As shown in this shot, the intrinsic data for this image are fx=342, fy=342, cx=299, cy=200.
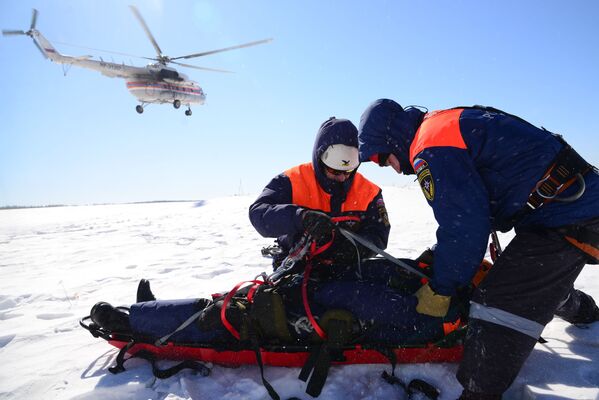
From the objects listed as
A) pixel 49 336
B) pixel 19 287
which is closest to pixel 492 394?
pixel 49 336

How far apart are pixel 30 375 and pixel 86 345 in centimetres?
42

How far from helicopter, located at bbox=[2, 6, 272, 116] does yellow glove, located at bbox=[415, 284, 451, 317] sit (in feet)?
73.7

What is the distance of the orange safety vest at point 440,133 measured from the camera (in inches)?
73.5

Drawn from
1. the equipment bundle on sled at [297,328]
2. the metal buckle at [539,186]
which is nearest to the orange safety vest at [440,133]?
the metal buckle at [539,186]

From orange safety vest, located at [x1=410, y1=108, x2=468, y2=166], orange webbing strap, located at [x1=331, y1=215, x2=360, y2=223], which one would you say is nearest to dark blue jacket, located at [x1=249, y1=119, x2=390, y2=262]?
orange webbing strap, located at [x1=331, y1=215, x2=360, y2=223]

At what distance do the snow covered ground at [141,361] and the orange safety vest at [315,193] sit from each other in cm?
137

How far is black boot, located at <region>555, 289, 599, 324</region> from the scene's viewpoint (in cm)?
233

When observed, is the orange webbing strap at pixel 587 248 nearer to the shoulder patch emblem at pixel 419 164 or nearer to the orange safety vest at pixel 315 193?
the shoulder patch emblem at pixel 419 164

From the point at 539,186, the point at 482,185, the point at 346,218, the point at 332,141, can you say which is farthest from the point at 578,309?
the point at 332,141

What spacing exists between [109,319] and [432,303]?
216 cm

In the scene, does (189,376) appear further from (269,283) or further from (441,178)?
(441,178)

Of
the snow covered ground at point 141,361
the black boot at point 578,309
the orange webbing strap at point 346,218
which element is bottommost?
the snow covered ground at point 141,361

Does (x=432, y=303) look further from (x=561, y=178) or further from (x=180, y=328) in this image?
(x=180, y=328)

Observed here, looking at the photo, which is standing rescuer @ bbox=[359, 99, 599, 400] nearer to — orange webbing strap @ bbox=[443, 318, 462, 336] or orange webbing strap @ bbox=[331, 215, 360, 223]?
orange webbing strap @ bbox=[443, 318, 462, 336]
